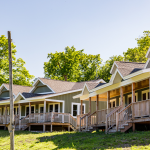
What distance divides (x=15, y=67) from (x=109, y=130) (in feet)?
107

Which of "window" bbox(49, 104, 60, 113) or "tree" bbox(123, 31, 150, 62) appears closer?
"window" bbox(49, 104, 60, 113)

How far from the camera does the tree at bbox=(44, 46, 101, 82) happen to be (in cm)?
5612

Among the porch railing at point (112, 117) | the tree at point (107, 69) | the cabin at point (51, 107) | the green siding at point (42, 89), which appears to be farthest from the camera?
the tree at point (107, 69)

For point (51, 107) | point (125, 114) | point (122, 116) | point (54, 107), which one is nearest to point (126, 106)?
point (125, 114)

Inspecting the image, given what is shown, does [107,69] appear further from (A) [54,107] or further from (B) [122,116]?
(B) [122,116]

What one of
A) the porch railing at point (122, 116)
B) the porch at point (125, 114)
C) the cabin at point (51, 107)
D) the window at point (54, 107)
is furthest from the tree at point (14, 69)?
the porch railing at point (122, 116)

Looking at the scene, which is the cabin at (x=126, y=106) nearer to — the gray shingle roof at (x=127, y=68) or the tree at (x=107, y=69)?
the gray shingle roof at (x=127, y=68)

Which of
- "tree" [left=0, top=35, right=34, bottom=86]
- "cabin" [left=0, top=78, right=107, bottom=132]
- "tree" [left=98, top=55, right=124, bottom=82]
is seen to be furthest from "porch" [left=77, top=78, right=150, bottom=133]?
"tree" [left=98, top=55, right=124, bottom=82]

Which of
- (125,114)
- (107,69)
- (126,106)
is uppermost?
(107,69)

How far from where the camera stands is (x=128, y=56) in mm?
50875

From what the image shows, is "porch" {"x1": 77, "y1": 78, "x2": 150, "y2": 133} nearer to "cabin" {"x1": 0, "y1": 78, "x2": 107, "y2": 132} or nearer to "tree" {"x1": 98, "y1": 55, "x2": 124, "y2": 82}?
"cabin" {"x1": 0, "y1": 78, "x2": 107, "y2": 132}

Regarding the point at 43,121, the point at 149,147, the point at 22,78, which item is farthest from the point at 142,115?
the point at 22,78

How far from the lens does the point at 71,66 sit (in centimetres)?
5600

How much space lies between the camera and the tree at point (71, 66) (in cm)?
5612
